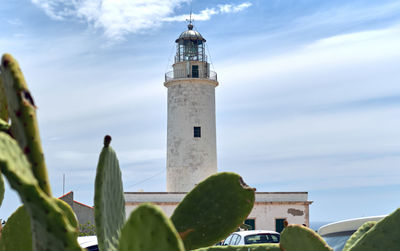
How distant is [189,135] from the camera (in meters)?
28.7

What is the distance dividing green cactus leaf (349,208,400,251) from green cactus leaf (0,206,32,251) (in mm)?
703

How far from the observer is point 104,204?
0.95 meters

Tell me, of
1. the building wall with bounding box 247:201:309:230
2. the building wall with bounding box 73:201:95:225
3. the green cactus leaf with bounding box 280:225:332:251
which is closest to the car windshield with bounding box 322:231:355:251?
the green cactus leaf with bounding box 280:225:332:251

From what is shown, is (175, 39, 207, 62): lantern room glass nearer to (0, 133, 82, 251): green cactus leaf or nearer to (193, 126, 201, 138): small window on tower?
(193, 126, 201, 138): small window on tower

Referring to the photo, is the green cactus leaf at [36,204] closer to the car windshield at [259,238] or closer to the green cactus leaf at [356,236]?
the green cactus leaf at [356,236]

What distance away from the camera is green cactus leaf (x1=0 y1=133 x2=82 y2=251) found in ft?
2.15

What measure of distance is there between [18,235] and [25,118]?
1.79 ft

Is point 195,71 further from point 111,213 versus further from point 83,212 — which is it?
point 111,213

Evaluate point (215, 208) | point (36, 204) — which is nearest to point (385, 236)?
point (215, 208)

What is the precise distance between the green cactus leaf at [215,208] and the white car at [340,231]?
652cm

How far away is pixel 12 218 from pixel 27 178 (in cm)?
61

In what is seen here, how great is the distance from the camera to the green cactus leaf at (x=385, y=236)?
117cm

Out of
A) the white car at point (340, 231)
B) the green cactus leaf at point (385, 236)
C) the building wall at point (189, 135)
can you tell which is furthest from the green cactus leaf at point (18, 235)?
the building wall at point (189, 135)

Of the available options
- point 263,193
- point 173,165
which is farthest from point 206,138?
point 263,193
